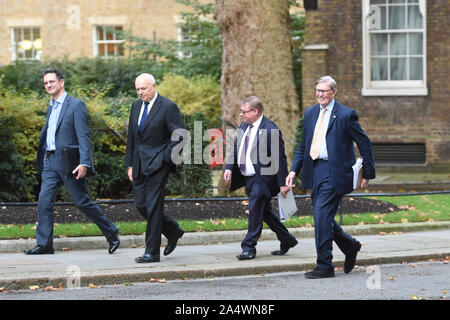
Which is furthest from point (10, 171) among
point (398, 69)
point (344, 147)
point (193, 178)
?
point (398, 69)

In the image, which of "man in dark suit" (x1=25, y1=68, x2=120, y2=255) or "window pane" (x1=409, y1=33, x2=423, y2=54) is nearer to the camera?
"man in dark suit" (x1=25, y1=68, x2=120, y2=255)

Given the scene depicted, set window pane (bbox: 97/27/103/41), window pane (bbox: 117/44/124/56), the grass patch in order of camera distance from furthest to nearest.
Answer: window pane (bbox: 97/27/103/41) < window pane (bbox: 117/44/124/56) < the grass patch

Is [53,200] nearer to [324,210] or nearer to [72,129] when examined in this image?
[72,129]

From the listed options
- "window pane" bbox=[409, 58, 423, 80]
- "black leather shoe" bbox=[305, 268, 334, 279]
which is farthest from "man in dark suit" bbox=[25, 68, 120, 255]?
"window pane" bbox=[409, 58, 423, 80]

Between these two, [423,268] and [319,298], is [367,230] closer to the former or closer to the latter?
[423,268]

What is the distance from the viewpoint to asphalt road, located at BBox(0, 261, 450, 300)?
22.9 ft

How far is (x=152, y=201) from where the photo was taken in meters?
8.62

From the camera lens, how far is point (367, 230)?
11.4 m

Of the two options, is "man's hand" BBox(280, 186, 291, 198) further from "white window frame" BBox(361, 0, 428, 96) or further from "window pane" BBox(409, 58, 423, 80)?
"window pane" BBox(409, 58, 423, 80)

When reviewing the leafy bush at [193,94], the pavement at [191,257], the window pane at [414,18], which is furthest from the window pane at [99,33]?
the pavement at [191,257]

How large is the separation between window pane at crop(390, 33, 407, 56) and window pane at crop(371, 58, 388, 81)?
32cm

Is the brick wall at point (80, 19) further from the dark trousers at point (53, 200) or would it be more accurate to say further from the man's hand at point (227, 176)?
the man's hand at point (227, 176)

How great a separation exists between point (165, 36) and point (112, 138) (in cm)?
1434

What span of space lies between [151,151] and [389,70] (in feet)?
40.8
